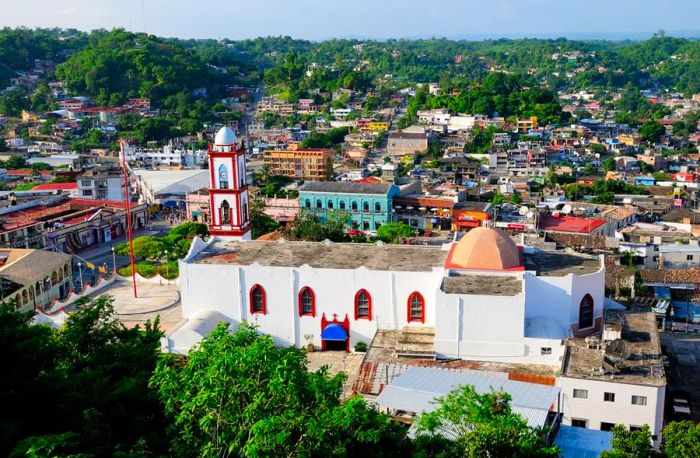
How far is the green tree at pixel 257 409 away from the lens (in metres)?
10.1

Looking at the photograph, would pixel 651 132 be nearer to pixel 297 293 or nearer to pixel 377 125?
pixel 377 125

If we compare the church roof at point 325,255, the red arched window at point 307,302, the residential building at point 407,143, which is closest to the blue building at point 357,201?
the church roof at point 325,255

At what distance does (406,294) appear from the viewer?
74.0ft

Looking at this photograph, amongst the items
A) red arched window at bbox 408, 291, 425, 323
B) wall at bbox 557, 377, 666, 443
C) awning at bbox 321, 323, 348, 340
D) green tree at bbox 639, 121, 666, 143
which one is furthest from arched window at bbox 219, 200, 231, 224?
green tree at bbox 639, 121, 666, 143

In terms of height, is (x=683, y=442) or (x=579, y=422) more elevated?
(x=683, y=442)

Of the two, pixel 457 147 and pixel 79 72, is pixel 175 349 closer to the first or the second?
pixel 457 147

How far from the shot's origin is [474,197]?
54875mm

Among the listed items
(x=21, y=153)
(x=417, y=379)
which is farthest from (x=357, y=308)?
(x=21, y=153)

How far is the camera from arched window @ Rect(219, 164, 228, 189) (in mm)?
27180

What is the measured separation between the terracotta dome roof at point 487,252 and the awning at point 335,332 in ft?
13.5

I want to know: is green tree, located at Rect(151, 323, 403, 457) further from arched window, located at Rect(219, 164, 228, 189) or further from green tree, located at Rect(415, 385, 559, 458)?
arched window, located at Rect(219, 164, 228, 189)

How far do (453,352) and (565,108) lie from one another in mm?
106630

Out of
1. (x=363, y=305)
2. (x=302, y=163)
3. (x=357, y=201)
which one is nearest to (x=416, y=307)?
(x=363, y=305)

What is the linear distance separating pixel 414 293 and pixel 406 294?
26 centimetres
